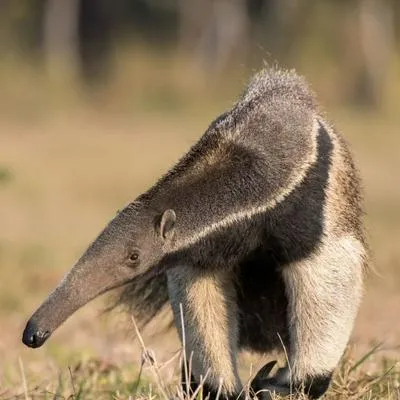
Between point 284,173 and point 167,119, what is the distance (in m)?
29.2

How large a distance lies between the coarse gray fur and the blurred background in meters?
8.10

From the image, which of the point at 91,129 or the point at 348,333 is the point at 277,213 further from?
the point at 91,129

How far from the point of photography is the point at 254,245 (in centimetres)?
494

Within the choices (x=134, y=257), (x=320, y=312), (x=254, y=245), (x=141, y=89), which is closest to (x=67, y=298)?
(x=134, y=257)

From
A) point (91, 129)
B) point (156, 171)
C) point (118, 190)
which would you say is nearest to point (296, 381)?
point (118, 190)

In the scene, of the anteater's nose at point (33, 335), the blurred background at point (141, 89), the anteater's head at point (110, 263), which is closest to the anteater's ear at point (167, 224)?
the anteater's head at point (110, 263)

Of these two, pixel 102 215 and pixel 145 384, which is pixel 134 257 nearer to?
pixel 145 384

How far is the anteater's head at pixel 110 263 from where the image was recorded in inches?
174

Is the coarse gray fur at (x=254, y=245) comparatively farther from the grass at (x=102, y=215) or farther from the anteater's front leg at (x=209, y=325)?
the grass at (x=102, y=215)

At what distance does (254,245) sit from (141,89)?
3395 centimetres

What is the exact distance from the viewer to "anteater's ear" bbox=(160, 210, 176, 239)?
4641 millimetres

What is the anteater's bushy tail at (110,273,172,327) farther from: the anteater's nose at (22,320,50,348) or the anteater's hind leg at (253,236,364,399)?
the anteater's nose at (22,320,50,348)

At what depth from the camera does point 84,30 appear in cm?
4438

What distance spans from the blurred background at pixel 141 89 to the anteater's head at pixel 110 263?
343 inches
